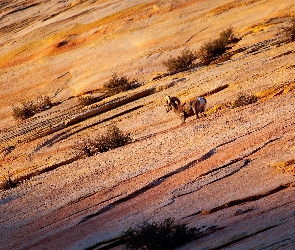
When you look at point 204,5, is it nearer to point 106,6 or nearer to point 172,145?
→ point 106,6

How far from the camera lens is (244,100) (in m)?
13.7

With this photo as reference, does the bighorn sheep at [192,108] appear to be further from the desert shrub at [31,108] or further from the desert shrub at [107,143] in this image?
the desert shrub at [31,108]

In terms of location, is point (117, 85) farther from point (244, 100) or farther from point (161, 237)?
point (161, 237)

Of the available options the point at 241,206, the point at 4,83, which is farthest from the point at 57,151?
the point at 4,83

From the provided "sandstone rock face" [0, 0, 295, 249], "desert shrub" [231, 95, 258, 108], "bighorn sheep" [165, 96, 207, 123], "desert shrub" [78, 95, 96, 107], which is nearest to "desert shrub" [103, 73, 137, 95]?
"sandstone rock face" [0, 0, 295, 249]

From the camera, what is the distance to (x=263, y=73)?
15664 millimetres

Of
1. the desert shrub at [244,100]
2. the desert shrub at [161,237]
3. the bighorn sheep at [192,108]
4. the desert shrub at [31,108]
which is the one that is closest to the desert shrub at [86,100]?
the desert shrub at [31,108]

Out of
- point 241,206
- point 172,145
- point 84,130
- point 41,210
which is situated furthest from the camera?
point 84,130

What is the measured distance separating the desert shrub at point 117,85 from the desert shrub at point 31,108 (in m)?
2.26

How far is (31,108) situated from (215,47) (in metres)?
6.33

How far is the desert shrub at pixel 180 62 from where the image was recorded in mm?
20266

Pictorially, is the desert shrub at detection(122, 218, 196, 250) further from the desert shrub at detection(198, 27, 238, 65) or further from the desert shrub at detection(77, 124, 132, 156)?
the desert shrub at detection(198, 27, 238, 65)

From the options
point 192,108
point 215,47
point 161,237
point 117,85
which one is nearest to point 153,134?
point 192,108

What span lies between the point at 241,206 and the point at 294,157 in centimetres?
143
